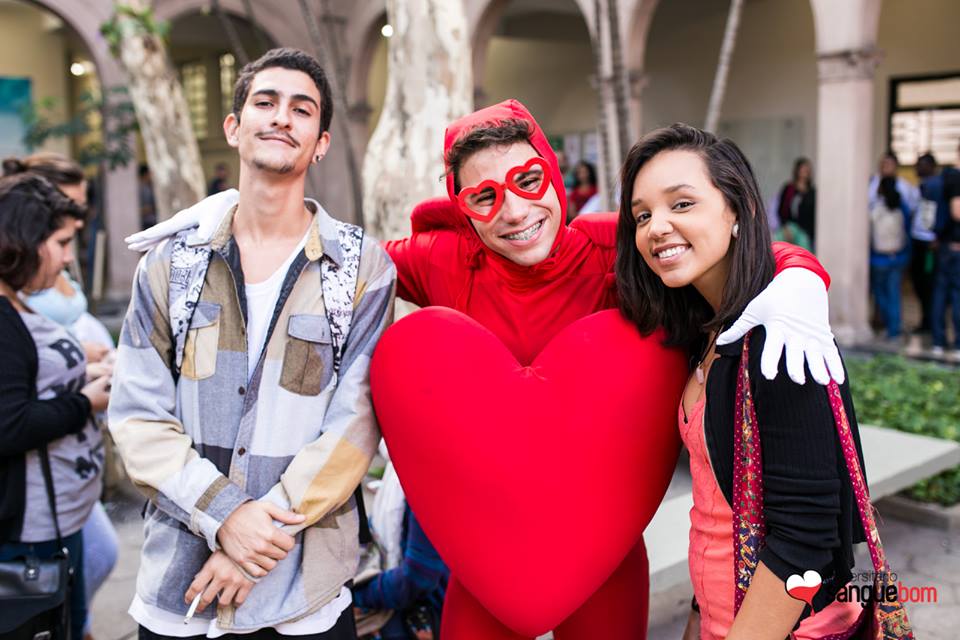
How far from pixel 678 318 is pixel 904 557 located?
2931 mm

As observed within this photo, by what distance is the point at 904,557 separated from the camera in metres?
3.97

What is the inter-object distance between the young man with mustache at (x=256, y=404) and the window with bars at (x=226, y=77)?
51.8ft

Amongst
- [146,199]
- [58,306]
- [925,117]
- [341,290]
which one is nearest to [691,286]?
[341,290]

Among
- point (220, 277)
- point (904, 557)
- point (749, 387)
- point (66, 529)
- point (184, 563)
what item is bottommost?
point (904, 557)

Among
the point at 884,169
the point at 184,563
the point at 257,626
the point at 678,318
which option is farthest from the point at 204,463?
the point at 884,169

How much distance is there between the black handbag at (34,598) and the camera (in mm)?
2238

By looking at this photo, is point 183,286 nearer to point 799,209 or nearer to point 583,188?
point 799,209

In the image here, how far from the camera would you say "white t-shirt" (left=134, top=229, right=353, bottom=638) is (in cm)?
175

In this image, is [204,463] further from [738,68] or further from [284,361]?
[738,68]

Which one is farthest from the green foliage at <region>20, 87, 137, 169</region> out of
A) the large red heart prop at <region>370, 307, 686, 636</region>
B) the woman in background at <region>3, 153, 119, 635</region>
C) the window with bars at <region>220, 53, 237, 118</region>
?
the large red heart prop at <region>370, 307, 686, 636</region>

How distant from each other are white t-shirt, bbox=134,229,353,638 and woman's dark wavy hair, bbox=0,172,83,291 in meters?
1.01

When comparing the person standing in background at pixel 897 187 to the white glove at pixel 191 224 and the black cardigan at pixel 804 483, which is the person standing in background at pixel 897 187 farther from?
the white glove at pixel 191 224

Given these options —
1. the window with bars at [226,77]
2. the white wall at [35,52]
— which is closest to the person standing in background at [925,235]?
the window with bars at [226,77]

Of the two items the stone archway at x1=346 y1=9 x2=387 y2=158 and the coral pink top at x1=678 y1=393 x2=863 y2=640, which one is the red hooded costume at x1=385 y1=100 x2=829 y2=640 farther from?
the stone archway at x1=346 y1=9 x2=387 y2=158
